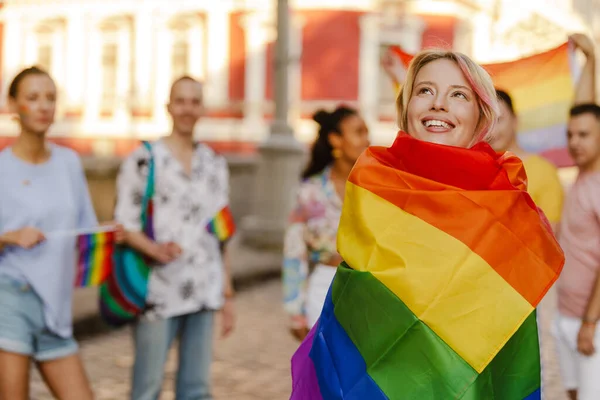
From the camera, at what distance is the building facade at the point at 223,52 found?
24047 millimetres

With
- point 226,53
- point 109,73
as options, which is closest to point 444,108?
point 226,53

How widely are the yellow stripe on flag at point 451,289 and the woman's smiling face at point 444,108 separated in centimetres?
30

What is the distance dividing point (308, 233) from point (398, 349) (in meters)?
2.12

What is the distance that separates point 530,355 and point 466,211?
1.48ft

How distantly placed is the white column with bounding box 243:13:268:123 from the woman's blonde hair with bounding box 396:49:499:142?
21.4 meters

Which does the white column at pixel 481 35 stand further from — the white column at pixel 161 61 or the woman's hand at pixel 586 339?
the woman's hand at pixel 586 339

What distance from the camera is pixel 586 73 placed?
4.66 metres

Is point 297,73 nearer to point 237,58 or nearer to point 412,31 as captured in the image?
point 237,58

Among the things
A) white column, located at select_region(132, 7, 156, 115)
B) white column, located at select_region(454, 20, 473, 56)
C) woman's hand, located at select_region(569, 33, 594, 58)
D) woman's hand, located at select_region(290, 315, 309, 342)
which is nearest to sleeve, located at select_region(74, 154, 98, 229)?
woman's hand, located at select_region(290, 315, 309, 342)

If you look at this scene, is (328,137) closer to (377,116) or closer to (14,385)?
(14,385)

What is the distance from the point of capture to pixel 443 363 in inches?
94.0

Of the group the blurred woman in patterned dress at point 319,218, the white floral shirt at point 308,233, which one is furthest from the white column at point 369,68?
the white floral shirt at point 308,233

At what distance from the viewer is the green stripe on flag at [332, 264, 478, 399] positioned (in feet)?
7.83

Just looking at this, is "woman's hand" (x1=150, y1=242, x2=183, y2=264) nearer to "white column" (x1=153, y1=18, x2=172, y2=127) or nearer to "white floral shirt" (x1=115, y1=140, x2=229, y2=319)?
"white floral shirt" (x1=115, y1=140, x2=229, y2=319)
